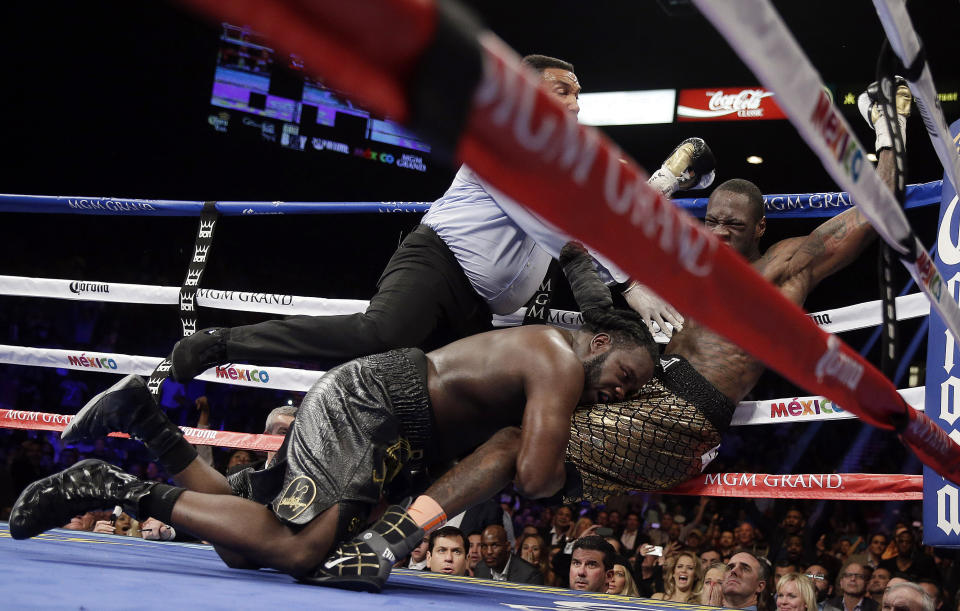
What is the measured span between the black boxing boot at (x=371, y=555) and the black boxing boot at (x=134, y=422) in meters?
0.47

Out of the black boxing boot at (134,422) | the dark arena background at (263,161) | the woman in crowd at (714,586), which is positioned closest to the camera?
the black boxing boot at (134,422)

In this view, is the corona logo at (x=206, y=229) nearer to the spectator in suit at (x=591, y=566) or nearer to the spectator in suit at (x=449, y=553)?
the spectator in suit at (x=449, y=553)

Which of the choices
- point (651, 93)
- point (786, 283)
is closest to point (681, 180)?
point (786, 283)

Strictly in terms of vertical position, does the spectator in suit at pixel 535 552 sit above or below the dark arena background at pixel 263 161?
below

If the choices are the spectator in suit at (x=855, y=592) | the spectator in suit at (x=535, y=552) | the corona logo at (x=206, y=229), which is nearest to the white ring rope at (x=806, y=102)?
the corona logo at (x=206, y=229)

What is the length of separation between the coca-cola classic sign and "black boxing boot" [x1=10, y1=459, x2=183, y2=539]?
6.53 m

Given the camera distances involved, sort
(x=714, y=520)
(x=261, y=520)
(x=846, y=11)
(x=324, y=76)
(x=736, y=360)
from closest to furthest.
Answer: (x=324, y=76) → (x=261, y=520) → (x=736, y=360) → (x=714, y=520) → (x=846, y=11)

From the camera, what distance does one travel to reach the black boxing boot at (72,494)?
1455 millimetres

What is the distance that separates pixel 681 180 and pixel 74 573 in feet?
6.08

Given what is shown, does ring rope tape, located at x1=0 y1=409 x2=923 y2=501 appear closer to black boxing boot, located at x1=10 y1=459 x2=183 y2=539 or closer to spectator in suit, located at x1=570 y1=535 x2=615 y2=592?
black boxing boot, located at x1=10 y1=459 x2=183 y2=539

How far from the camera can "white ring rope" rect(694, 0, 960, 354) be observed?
65cm

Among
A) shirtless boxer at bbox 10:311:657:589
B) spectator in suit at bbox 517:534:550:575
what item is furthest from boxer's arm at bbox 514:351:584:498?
spectator in suit at bbox 517:534:550:575

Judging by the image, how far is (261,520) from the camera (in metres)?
1.42

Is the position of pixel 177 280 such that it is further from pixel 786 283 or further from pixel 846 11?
pixel 786 283
